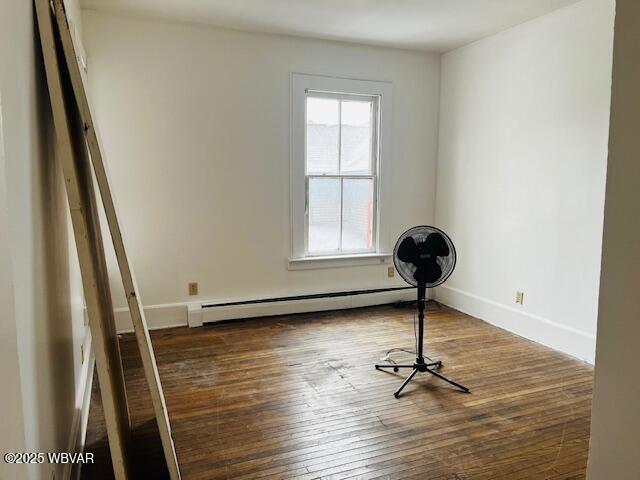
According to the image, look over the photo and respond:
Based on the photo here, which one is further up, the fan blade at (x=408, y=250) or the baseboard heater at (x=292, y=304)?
the fan blade at (x=408, y=250)

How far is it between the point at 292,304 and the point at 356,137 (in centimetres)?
178

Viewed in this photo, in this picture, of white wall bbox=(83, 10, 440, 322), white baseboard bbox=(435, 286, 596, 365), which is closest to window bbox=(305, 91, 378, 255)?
white wall bbox=(83, 10, 440, 322)

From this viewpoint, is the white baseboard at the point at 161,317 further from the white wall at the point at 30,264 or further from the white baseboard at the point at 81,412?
the white wall at the point at 30,264

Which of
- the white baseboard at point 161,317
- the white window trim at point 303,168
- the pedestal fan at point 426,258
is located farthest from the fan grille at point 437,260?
the white baseboard at point 161,317

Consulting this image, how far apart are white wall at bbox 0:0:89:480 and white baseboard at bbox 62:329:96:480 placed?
0.14 feet

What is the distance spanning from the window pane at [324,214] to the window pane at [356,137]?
0.25 meters

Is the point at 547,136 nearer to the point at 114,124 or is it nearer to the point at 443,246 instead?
the point at 443,246

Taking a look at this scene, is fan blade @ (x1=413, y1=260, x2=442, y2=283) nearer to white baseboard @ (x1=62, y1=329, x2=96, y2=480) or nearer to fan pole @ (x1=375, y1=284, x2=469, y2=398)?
fan pole @ (x1=375, y1=284, x2=469, y2=398)

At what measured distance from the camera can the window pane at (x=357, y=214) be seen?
184 inches

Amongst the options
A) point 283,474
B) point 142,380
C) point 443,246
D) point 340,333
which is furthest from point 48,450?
point 340,333

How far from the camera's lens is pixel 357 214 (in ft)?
15.6

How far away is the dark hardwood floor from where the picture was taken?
213cm

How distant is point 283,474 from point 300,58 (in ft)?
→ 11.5

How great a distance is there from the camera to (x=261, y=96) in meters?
4.20
